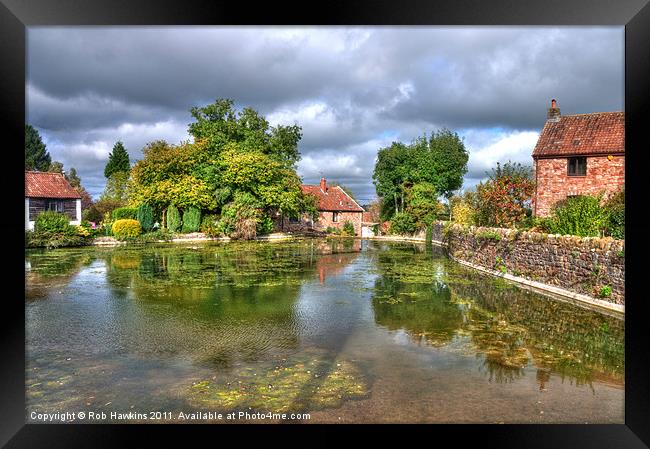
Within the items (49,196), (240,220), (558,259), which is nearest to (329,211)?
(240,220)

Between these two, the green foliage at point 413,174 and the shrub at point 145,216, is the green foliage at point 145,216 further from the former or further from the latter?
the green foliage at point 413,174

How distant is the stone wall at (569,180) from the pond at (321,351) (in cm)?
1105

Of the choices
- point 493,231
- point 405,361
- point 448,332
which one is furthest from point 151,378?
point 493,231

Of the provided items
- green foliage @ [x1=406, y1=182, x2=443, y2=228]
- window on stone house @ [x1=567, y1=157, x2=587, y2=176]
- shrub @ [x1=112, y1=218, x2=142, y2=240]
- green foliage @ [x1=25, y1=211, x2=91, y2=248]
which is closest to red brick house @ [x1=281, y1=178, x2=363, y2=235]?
green foliage @ [x1=406, y1=182, x2=443, y2=228]

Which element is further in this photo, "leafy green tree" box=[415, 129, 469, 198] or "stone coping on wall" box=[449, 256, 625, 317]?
"leafy green tree" box=[415, 129, 469, 198]

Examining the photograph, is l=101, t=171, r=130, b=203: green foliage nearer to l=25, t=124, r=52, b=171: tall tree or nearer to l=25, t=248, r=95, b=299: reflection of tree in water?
l=25, t=124, r=52, b=171: tall tree

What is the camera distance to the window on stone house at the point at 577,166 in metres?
20.9

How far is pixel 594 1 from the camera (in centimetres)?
352

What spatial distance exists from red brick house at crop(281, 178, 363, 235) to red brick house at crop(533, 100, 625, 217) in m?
23.4

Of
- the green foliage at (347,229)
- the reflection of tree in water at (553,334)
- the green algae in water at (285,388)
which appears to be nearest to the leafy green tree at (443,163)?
the green foliage at (347,229)

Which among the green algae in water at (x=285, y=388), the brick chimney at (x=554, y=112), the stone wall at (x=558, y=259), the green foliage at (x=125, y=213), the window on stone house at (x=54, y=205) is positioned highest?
the brick chimney at (x=554, y=112)

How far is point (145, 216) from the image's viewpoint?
30.4m

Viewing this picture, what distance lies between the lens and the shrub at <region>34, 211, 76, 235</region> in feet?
79.2

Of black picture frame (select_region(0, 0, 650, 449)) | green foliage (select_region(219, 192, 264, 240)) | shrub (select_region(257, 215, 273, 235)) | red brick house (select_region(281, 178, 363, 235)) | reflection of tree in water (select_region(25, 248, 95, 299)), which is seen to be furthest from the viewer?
red brick house (select_region(281, 178, 363, 235))
